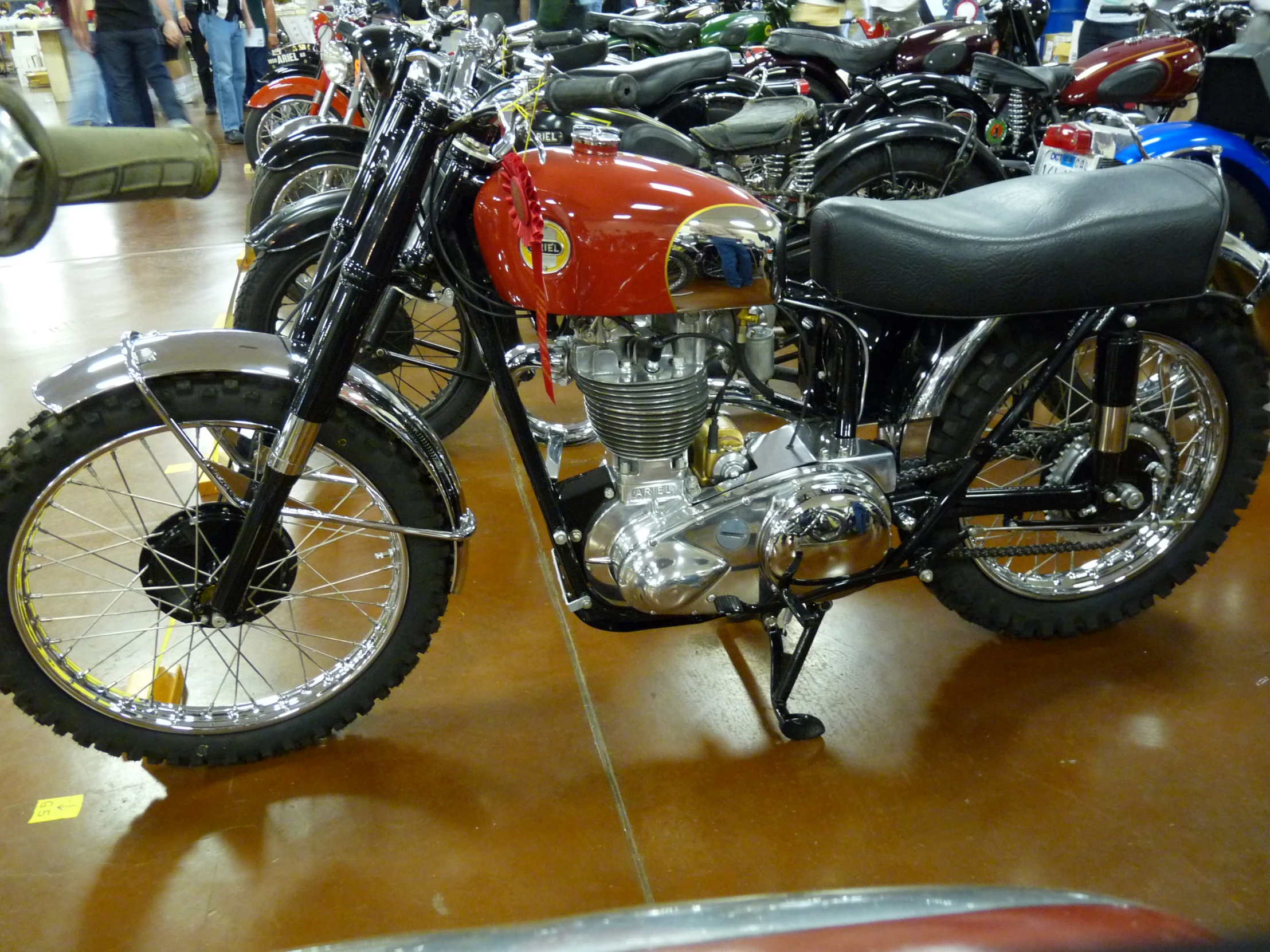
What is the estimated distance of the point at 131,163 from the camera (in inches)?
27.5

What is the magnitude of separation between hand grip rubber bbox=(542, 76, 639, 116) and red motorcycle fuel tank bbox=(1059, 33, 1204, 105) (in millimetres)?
2465

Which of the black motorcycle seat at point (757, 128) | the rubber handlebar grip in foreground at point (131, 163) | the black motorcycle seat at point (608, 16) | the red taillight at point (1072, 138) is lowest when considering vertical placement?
the black motorcycle seat at point (757, 128)

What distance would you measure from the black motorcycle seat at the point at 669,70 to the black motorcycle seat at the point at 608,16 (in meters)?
2.21

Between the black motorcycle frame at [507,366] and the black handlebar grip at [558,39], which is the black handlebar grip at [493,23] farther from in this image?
the black handlebar grip at [558,39]

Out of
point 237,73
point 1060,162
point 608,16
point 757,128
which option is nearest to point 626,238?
point 1060,162

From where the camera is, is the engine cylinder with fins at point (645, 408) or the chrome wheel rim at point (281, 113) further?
the chrome wheel rim at point (281, 113)

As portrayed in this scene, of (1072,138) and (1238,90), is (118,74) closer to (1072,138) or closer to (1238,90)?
(1072,138)

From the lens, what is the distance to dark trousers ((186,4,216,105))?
31.8 feet

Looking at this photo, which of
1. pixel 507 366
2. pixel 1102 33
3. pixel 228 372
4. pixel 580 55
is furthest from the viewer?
pixel 1102 33

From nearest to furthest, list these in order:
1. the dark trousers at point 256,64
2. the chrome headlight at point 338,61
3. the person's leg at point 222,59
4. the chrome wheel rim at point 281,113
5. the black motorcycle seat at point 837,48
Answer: the chrome headlight at point 338,61, the black motorcycle seat at point 837,48, the chrome wheel rim at point 281,113, the person's leg at point 222,59, the dark trousers at point 256,64

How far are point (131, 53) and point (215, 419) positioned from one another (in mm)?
5691

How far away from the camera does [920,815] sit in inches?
68.9

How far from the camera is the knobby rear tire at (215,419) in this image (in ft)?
5.28

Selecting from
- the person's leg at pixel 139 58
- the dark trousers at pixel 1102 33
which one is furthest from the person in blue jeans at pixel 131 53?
the dark trousers at pixel 1102 33
